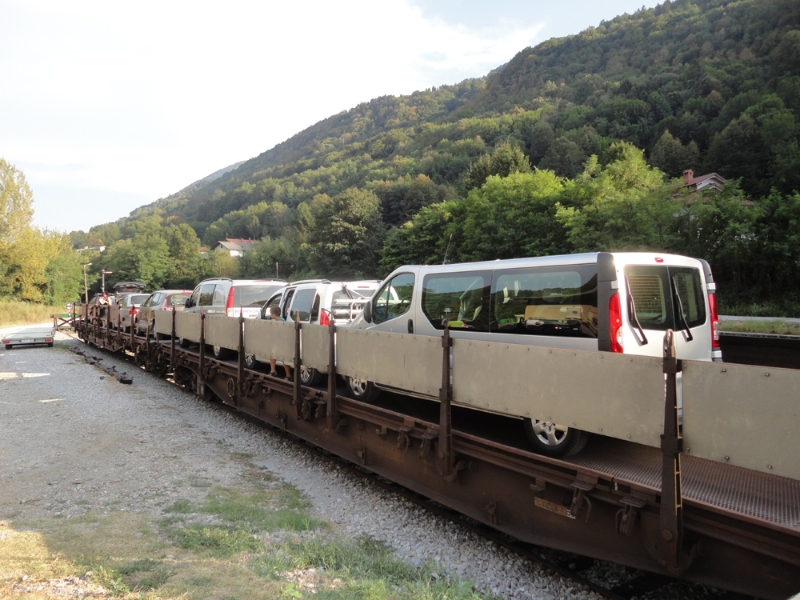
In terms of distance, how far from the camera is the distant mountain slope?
6450 centimetres

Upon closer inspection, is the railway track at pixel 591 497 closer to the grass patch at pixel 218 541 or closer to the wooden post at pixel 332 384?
the wooden post at pixel 332 384

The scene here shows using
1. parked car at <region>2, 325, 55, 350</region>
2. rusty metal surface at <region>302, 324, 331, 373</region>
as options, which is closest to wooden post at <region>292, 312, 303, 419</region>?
rusty metal surface at <region>302, 324, 331, 373</region>

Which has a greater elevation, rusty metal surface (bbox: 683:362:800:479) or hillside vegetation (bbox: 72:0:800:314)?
hillside vegetation (bbox: 72:0:800:314)

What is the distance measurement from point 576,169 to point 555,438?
256ft

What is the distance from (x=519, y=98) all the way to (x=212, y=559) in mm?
147490

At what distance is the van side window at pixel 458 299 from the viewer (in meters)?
6.16

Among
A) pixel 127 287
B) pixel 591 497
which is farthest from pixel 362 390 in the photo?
pixel 127 287

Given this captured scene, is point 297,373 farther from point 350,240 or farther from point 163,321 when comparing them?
point 350,240

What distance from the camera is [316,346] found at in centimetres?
693

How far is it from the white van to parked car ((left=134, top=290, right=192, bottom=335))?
37.2 feet

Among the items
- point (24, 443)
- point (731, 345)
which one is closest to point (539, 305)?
point (731, 345)

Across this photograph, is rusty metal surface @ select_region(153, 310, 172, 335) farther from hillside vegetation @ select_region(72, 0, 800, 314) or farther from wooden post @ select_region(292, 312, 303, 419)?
hillside vegetation @ select_region(72, 0, 800, 314)

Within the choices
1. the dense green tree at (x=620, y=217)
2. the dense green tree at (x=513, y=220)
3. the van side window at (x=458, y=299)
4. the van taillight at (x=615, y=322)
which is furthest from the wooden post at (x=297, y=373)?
the dense green tree at (x=513, y=220)

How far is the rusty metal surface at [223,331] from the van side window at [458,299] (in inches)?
153
